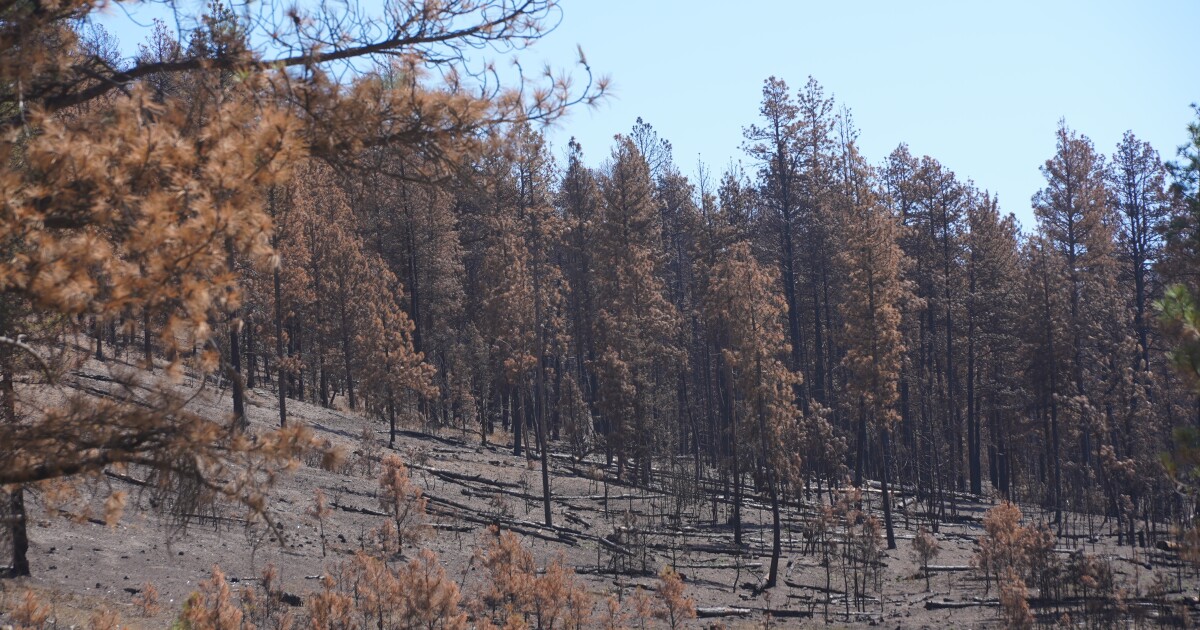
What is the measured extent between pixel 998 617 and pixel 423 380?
22.4m

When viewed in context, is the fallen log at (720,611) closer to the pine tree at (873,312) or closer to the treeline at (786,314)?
the treeline at (786,314)

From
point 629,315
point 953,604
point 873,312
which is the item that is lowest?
point 953,604

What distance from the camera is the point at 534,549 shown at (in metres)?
23.5

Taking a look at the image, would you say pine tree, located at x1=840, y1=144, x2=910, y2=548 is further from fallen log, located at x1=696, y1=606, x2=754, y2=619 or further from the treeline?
fallen log, located at x1=696, y1=606, x2=754, y2=619

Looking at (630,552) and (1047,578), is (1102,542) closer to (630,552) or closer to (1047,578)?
(1047,578)

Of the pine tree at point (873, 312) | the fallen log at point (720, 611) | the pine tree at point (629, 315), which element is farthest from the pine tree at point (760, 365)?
the pine tree at point (629, 315)

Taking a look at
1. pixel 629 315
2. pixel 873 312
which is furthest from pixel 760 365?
pixel 629 315

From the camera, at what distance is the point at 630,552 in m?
24.3

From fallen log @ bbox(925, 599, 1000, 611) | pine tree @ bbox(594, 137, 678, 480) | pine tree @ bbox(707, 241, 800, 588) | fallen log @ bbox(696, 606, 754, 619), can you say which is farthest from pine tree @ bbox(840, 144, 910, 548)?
fallen log @ bbox(696, 606, 754, 619)

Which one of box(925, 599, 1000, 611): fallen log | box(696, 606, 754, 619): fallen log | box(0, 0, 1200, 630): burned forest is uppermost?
box(0, 0, 1200, 630): burned forest

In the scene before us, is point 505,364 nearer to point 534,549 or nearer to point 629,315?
point 629,315

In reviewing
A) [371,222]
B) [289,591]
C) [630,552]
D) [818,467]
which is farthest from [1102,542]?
[371,222]

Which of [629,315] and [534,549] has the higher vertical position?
[629,315]

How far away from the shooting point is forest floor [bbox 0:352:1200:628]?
15.4 m
